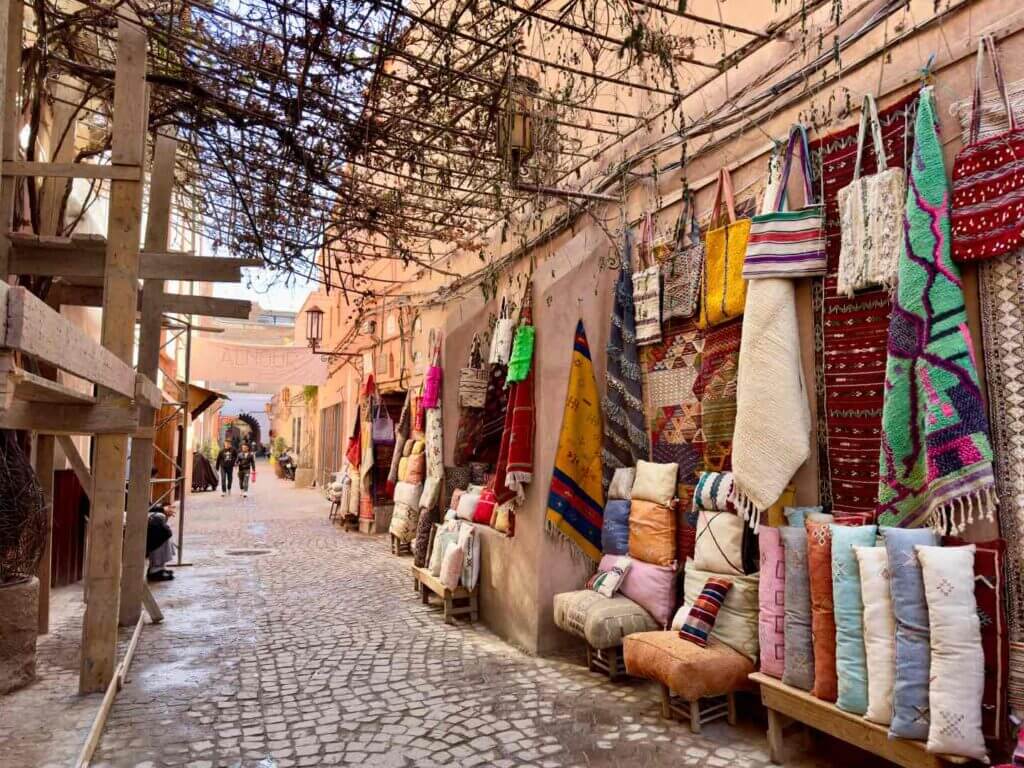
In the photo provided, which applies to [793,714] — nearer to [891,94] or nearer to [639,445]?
[639,445]

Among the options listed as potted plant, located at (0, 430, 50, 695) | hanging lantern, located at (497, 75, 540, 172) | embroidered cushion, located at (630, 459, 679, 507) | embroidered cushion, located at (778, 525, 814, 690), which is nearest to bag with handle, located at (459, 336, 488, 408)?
embroidered cushion, located at (630, 459, 679, 507)

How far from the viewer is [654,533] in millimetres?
4781

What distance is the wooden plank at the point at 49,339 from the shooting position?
1718mm

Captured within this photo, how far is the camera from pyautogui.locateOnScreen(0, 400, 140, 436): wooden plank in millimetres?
3914

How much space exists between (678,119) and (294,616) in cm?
524

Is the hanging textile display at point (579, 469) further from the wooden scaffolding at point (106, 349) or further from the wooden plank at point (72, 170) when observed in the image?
the wooden plank at point (72, 170)

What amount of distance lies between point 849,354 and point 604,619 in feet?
7.11

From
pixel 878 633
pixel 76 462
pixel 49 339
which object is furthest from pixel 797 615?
pixel 76 462

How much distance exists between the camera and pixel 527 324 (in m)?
5.76

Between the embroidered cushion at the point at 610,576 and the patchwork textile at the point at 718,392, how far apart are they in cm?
89

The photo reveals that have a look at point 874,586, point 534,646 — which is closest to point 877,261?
point 874,586

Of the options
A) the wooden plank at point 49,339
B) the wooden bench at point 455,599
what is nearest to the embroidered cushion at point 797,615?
the wooden plank at point 49,339

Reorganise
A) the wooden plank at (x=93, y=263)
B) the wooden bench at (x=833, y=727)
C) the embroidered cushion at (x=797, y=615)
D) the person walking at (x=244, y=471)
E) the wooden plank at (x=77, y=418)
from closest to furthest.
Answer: the wooden bench at (x=833, y=727)
the embroidered cushion at (x=797, y=615)
the wooden plank at (x=77, y=418)
the wooden plank at (x=93, y=263)
the person walking at (x=244, y=471)

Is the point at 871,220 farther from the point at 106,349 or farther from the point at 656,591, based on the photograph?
the point at 106,349
